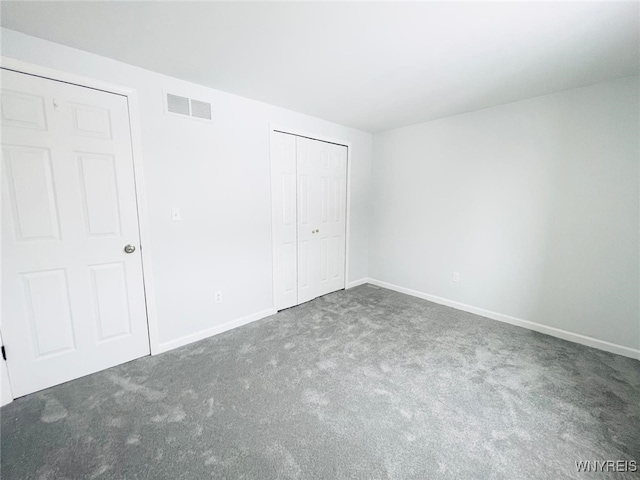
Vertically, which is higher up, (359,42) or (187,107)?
(359,42)

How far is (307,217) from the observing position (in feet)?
11.2

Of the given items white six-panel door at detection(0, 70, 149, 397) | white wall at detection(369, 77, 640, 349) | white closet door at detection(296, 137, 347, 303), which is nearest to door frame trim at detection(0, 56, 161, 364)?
white six-panel door at detection(0, 70, 149, 397)

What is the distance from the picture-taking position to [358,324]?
292cm

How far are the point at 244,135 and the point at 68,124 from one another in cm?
134

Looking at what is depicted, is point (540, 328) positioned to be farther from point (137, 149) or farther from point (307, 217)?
point (137, 149)

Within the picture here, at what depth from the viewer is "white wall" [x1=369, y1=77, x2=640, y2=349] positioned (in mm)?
2281

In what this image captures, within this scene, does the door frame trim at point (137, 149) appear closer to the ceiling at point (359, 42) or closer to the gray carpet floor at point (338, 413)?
the ceiling at point (359, 42)

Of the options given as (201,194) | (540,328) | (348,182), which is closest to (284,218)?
(201,194)

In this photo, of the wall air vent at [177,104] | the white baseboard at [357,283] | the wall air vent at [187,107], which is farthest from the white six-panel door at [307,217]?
the wall air vent at [177,104]

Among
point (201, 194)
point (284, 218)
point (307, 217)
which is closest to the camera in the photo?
point (201, 194)

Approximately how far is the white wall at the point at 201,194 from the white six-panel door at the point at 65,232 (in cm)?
17

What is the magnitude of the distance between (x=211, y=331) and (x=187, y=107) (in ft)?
7.04

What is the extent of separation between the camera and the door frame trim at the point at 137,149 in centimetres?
170

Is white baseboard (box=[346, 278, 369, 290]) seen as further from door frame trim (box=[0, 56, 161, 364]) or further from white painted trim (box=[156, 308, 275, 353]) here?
door frame trim (box=[0, 56, 161, 364])
